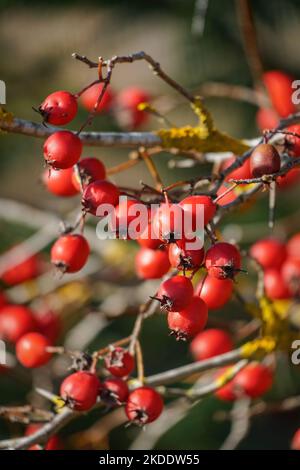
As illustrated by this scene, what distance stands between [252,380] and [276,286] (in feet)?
0.69

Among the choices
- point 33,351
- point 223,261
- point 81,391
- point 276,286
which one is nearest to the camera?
point 223,261

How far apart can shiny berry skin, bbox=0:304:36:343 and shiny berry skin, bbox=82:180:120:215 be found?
0.69 meters

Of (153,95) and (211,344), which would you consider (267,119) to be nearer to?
(153,95)

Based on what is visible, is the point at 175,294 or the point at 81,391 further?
the point at 81,391

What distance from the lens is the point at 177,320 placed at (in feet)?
3.28

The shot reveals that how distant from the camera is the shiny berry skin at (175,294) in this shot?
96 centimetres

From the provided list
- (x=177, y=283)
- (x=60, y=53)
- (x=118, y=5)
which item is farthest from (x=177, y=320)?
(x=60, y=53)

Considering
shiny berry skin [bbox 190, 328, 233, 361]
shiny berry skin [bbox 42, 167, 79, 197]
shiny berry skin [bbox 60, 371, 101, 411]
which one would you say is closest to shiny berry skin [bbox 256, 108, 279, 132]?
shiny berry skin [bbox 190, 328, 233, 361]

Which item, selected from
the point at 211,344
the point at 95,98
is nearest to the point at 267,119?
the point at 95,98

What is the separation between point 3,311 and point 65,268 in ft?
2.07

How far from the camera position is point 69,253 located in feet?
3.61

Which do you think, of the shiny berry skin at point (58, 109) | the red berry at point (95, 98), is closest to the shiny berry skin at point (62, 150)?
the shiny berry skin at point (58, 109)

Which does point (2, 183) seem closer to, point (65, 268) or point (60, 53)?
point (60, 53)

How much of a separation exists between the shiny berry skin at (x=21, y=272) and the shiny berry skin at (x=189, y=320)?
964 mm
